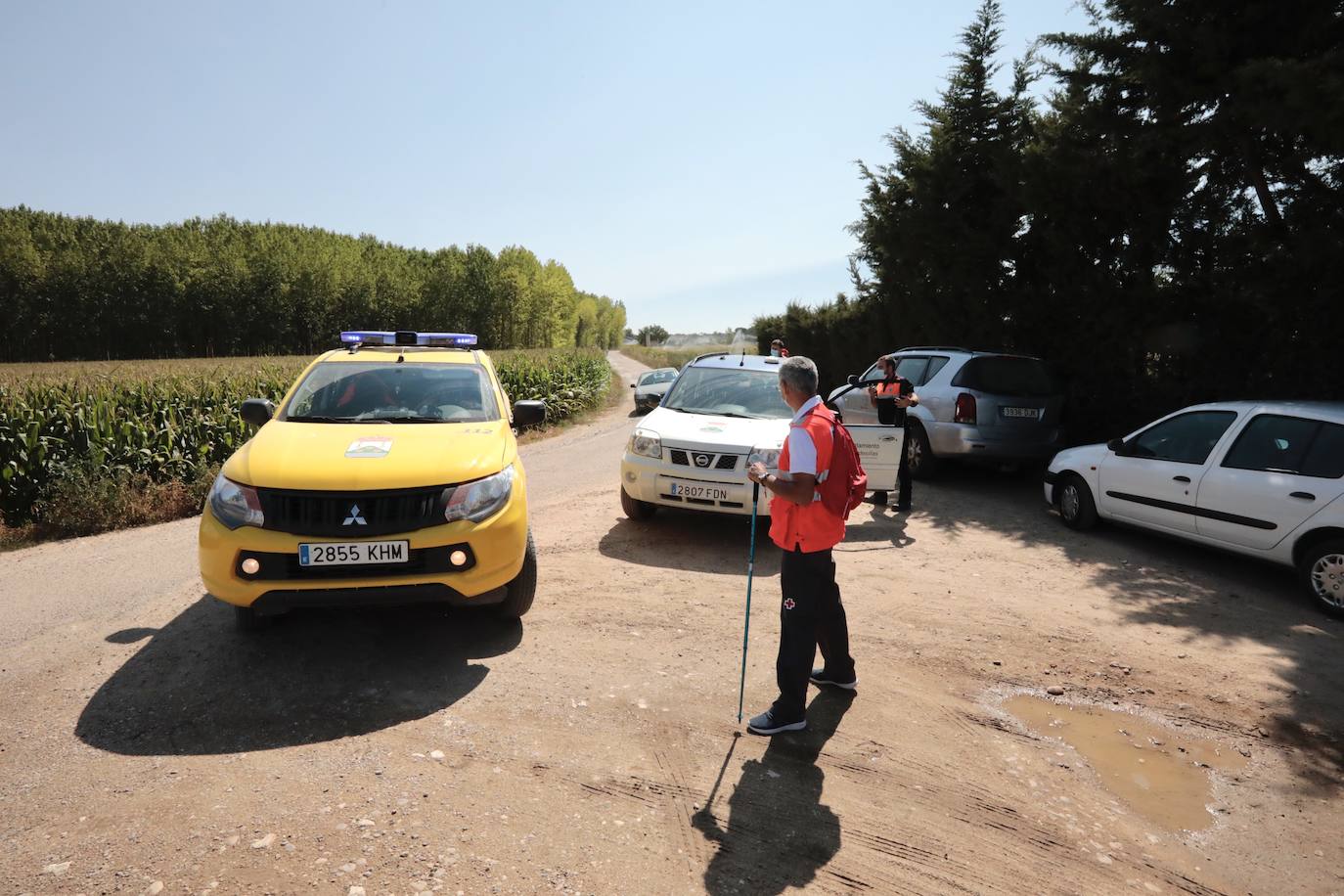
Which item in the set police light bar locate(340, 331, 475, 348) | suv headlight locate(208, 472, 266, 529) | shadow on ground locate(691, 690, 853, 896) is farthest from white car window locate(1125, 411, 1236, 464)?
suv headlight locate(208, 472, 266, 529)

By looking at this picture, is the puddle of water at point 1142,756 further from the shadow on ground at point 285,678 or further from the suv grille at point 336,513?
the suv grille at point 336,513

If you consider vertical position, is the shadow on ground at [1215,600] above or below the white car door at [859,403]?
below

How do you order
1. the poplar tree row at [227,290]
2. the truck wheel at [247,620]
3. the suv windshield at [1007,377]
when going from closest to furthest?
the truck wheel at [247,620]
the suv windshield at [1007,377]
the poplar tree row at [227,290]

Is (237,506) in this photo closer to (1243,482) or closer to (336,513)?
(336,513)

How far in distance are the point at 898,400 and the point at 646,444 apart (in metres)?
3.35

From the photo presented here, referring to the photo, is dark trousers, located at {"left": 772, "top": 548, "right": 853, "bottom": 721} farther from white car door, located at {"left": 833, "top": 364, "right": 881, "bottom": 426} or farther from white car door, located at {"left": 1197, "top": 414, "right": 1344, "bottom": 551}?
white car door, located at {"left": 833, "top": 364, "right": 881, "bottom": 426}

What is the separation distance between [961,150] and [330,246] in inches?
3438

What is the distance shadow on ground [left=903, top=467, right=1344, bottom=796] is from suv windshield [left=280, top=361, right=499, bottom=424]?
4.25 meters

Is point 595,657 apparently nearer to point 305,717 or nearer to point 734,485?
point 305,717

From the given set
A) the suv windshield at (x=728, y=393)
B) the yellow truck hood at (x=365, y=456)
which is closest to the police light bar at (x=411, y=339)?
the yellow truck hood at (x=365, y=456)

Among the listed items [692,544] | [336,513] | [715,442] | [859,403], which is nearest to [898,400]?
[859,403]

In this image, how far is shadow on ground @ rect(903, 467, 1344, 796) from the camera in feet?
13.3

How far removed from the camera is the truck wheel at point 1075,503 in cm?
810

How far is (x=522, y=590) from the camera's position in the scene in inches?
192
